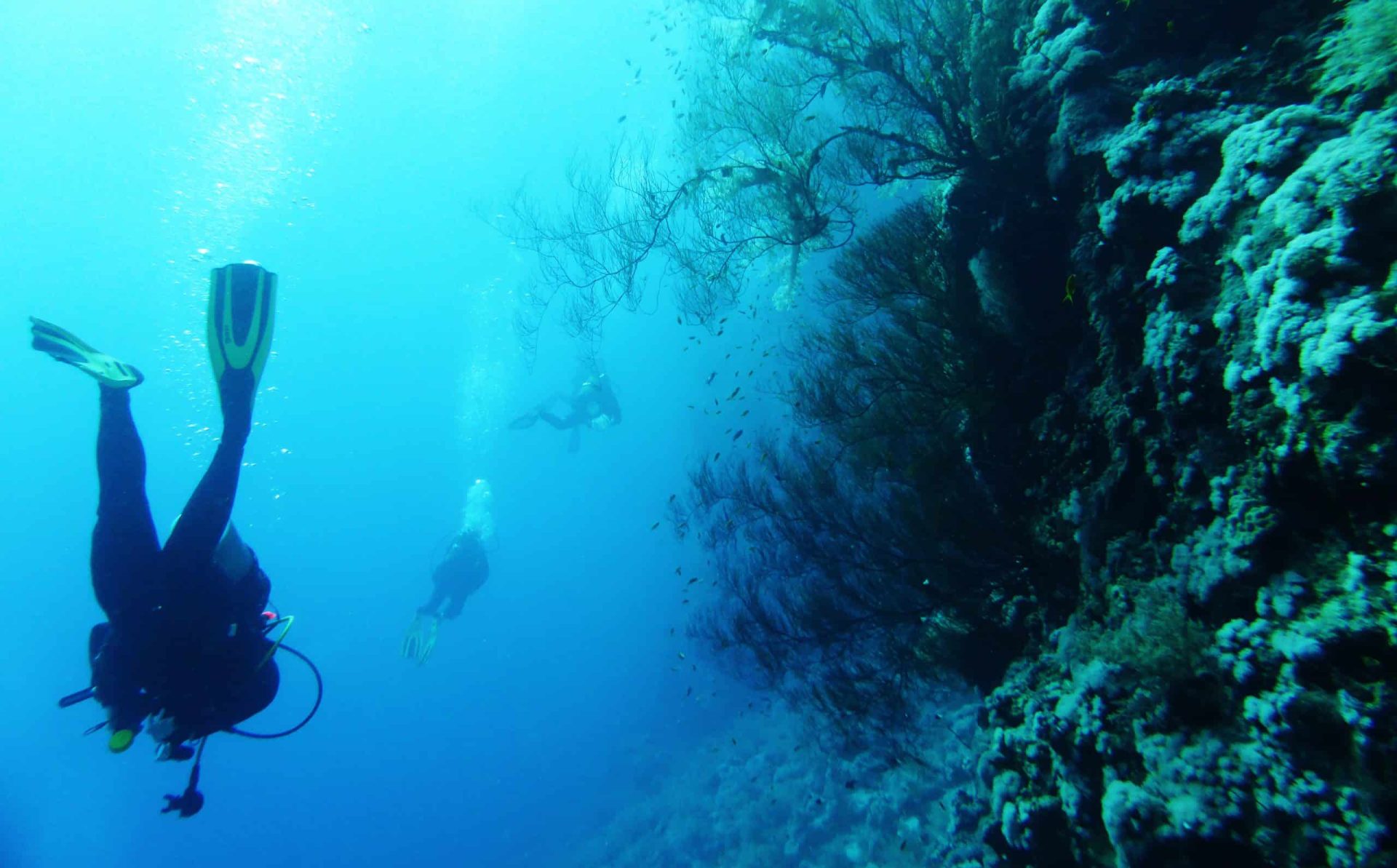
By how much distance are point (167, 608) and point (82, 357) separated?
94.4 inches

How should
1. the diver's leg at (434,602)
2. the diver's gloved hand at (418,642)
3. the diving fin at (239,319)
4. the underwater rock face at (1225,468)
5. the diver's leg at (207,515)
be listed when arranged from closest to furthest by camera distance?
the underwater rock face at (1225,468)
the diver's leg at (207,515)
the diving fin at (239,319)
the diver's gloved hand at (418,642)
the diver's leg at (434,602)

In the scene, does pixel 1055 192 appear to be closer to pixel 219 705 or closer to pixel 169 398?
pixel 219 705

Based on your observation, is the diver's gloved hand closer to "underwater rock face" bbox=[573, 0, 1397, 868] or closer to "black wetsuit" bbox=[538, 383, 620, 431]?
"black wetsuit" bbox=[538, 383, 620, 431]

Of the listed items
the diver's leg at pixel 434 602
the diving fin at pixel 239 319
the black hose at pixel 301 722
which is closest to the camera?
the black hose at pixel 301 722

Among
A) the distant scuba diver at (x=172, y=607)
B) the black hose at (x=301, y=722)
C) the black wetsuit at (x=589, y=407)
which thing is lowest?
the black hose at (x=301, y=722)

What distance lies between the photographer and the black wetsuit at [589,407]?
69.8ft

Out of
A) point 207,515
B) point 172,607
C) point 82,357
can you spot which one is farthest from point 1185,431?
point 82,357

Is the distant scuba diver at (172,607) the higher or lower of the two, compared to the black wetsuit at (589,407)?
lower

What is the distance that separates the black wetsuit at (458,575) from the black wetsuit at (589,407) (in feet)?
17.8

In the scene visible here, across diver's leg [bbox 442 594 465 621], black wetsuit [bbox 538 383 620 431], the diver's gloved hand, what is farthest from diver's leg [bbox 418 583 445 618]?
black wetsuit [bbox 538 383 620 431]

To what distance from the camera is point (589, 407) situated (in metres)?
22.6

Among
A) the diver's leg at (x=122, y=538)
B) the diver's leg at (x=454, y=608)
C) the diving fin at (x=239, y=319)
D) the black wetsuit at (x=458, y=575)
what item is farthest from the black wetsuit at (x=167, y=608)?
the black wetsuit at (x=458, y=575)

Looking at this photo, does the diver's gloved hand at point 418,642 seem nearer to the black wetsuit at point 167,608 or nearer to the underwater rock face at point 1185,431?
the black wetsuit at point 167,608

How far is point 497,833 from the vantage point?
34656mm
